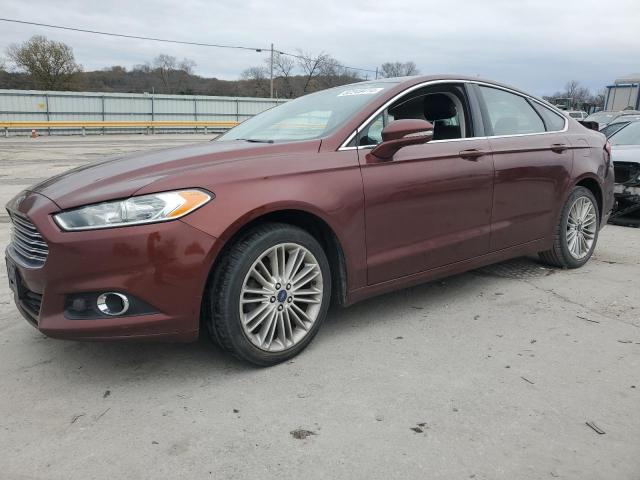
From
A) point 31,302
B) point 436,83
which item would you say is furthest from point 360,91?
point 31,302

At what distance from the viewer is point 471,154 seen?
3857 millimetres

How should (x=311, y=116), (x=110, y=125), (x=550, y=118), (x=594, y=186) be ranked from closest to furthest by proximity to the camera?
(x=311, y=116) → (x=550, y=118) → (x=594, y=186) → (x=110, y=125)

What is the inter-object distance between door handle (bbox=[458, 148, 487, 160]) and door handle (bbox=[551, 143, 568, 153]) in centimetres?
95

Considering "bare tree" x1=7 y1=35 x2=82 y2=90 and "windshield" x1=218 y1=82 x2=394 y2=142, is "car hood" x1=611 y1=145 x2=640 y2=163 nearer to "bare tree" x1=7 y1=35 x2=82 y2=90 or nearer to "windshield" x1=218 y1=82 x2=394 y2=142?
"windshield" x1=218 y1=82 x2=394 y2=142

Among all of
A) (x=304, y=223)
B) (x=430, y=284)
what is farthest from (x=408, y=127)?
(x=430, y=284)

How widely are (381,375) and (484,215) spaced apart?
1592mm

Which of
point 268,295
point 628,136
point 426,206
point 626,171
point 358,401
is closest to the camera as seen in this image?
point 358,401

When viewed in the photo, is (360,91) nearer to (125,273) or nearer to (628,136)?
(125,273)

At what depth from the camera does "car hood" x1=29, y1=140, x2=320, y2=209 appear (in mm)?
2656

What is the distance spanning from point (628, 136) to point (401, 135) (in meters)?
6.72

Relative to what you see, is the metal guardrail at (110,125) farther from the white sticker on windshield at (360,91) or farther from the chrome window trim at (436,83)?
Answer: the white sticker on windshield at (360,91)

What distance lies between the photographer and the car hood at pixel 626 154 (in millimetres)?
7262

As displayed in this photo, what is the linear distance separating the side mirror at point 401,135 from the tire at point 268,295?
0.71m

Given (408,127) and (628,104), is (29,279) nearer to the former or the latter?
(408,127)
